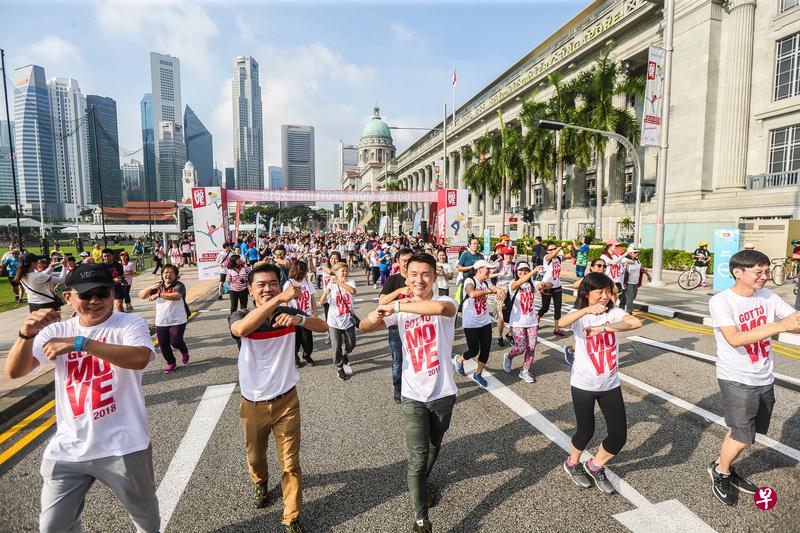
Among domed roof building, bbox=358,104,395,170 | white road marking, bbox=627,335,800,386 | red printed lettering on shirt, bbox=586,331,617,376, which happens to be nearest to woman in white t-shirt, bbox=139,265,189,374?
red printed lettering on shirt, bbox=586,331,617,376

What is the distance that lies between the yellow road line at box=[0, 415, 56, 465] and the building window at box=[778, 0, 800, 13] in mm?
31810

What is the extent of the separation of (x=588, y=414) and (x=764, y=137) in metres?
26.6

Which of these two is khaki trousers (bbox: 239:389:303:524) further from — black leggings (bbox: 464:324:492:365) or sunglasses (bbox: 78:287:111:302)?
black leggings (bbox: 464:324:492:365)

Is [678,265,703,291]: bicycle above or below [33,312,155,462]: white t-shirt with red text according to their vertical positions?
below

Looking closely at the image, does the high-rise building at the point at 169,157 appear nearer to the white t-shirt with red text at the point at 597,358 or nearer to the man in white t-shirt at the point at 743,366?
the white t-shirt with red text at the point at 597,358

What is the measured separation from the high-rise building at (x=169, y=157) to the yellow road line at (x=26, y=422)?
8821 cm

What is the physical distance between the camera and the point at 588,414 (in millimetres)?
3533

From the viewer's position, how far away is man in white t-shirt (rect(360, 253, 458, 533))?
9.69ft

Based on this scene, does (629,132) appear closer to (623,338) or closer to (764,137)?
(764,137)

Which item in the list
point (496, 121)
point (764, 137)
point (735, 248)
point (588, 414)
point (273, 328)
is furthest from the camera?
point (496, 121)

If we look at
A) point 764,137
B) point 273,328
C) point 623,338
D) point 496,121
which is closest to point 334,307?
point 273,328

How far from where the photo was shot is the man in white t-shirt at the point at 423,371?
9.69 ft

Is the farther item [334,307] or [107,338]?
[334,307]

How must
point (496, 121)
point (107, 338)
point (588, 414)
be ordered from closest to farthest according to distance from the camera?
point (107, 338) < point (588, 414) < point (496, 121)
